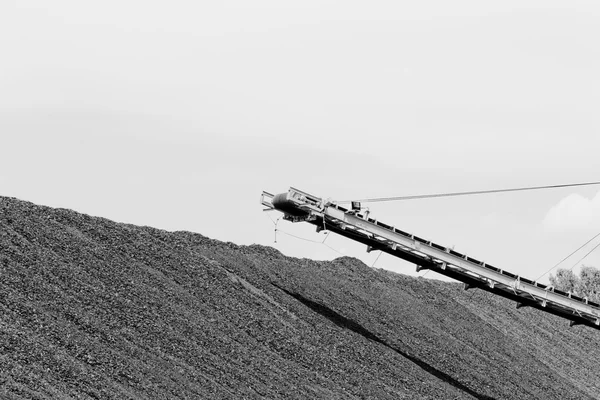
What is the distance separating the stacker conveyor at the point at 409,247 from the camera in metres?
31.6

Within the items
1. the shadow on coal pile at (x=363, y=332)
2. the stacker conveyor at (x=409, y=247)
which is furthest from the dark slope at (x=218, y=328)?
the stacker conveyor at (x=409, y=247)

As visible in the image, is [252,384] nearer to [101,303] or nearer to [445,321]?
[101,303]

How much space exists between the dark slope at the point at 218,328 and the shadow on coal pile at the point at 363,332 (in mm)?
82

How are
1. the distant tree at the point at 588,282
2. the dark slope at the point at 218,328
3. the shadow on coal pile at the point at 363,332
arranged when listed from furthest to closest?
the distant tree at the point at 588,282 → the shadow on coal pile at the point at 363,332 → the dark slope at the point at 218,328

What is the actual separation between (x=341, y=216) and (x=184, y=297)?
6.74 m

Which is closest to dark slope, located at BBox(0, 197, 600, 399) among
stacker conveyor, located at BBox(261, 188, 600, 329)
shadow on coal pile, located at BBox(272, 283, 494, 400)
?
shadow on coal pile, located at BBox(272, 283, 494, 400)

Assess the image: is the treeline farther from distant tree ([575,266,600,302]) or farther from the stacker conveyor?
the stacker conveyor

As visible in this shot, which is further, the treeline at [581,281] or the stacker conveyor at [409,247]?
the treeline at [581,281]

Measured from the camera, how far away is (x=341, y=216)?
31.6 m

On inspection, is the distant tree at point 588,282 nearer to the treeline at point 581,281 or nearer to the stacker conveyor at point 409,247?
the treeline at point 581,281

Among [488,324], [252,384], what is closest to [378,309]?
[488,324]

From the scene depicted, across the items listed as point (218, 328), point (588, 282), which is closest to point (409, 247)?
point (218, 328)

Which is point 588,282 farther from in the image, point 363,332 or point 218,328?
point 218,328

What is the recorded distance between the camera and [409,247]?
32125 millimetres
